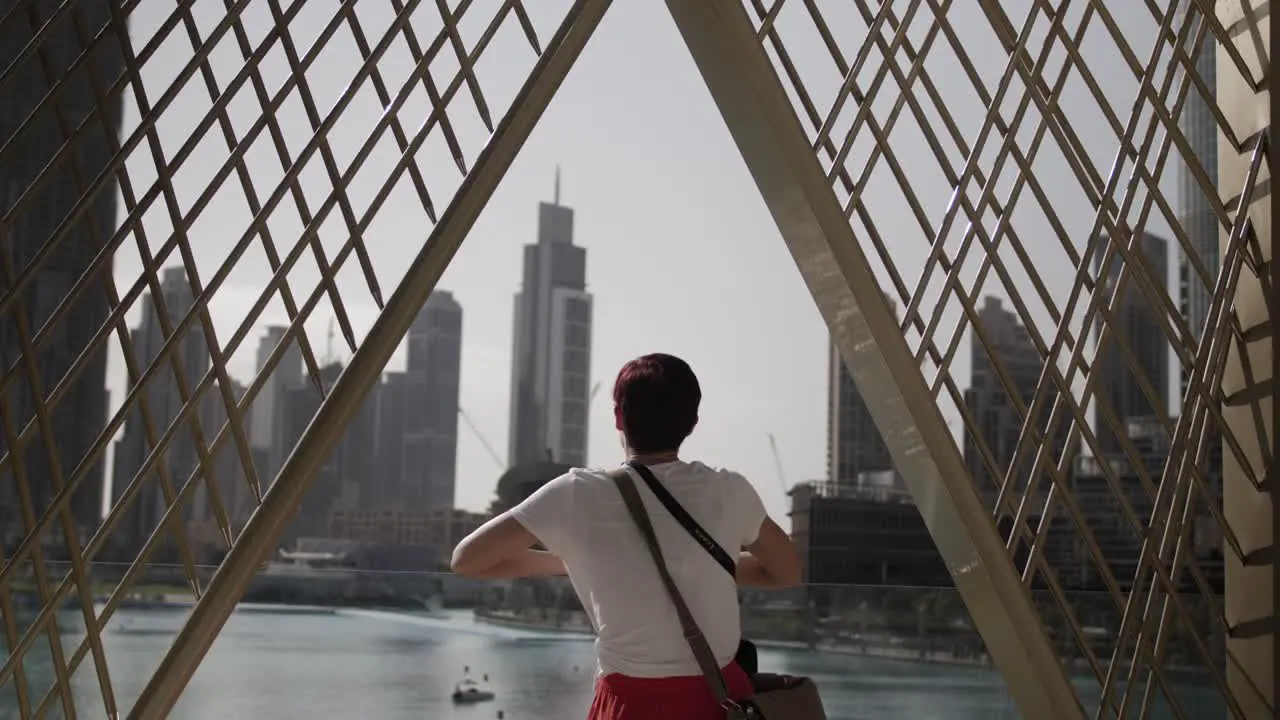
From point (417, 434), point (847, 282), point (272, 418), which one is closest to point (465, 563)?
point (847, 282)

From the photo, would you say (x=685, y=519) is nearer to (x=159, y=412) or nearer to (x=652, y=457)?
(x=652, y=457)

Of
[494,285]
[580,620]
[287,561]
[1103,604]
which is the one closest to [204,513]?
[287,561]

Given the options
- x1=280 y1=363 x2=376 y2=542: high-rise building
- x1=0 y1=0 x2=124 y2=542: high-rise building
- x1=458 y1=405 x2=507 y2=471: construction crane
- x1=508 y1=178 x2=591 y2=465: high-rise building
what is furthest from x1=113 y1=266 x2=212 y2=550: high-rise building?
x1=508 y1=178 x2=591 y2=465: high-rise building

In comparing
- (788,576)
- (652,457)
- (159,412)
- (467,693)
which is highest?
(159,412)

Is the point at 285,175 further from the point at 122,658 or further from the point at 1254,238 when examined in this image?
the point at 1254,238

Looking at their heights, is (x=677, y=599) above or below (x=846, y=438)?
below

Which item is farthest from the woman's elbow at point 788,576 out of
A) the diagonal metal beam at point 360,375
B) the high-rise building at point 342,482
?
the high-rise building at point 342,482
